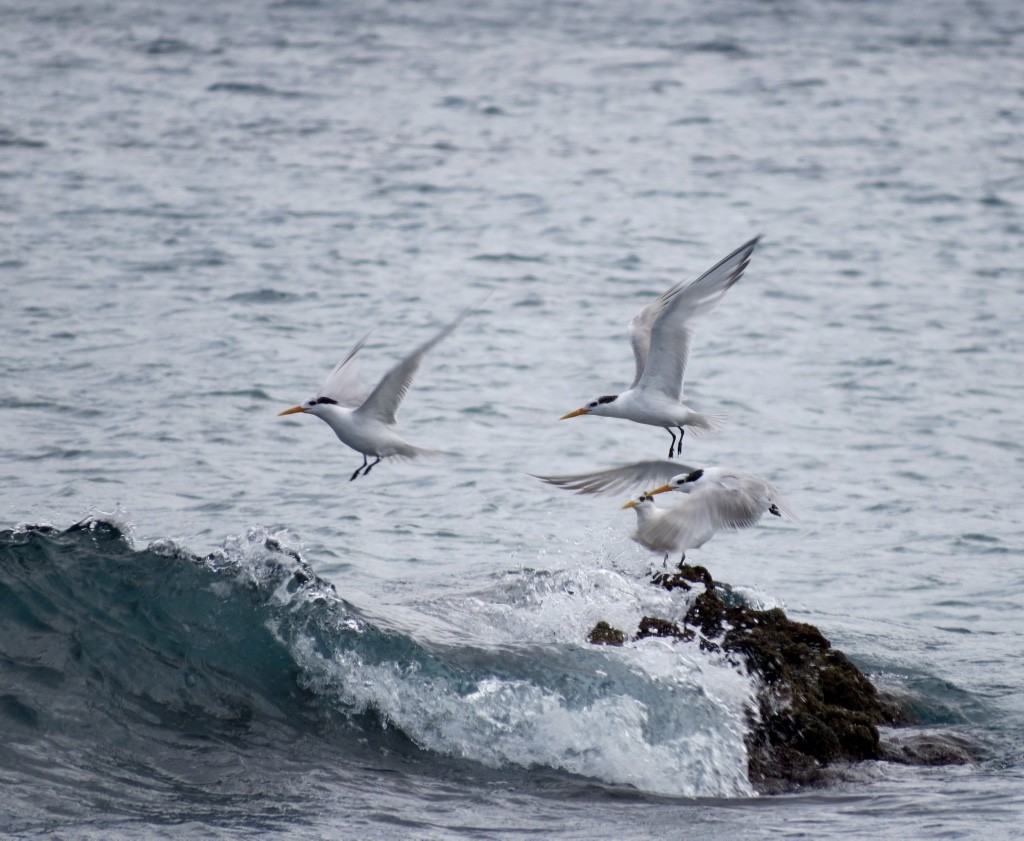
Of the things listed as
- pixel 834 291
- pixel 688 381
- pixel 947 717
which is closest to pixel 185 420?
pixel 688 381

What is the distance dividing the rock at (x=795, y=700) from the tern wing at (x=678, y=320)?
1.66 metres

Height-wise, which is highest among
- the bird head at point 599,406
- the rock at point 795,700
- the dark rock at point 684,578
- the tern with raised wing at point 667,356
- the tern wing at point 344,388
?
the tern with raised wing at point 667,356

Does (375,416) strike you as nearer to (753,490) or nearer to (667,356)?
(667,356)

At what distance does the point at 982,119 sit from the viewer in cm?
3019

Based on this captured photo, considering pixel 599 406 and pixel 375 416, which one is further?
pixel 599 406

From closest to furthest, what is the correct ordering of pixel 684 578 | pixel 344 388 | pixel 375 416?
pixel 684 578
pixel 375 416
pixel 344 388

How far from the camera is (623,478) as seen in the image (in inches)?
380

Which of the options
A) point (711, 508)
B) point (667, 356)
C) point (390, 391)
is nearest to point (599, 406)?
point (667, 356)

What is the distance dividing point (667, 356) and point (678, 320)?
34 cm

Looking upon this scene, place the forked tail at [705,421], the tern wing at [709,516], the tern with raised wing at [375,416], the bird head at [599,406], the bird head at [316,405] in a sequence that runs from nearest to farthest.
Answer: the tern wing at [709,516] < the tern with raised wing at [375,416] < the bird head at [316,405] < the forked tail at [705,421] < the bird head at [599,406]

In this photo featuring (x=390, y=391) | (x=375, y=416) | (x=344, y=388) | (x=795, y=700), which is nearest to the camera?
(x=795, y=700)

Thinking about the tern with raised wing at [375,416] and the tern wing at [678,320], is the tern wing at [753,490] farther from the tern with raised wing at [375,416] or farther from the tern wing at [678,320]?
the tern with raised wing at [375,416]

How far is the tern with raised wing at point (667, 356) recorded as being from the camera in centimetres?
978

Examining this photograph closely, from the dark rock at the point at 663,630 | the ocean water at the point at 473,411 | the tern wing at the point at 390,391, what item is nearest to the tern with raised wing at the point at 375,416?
the tern wing at the point at 390,391
